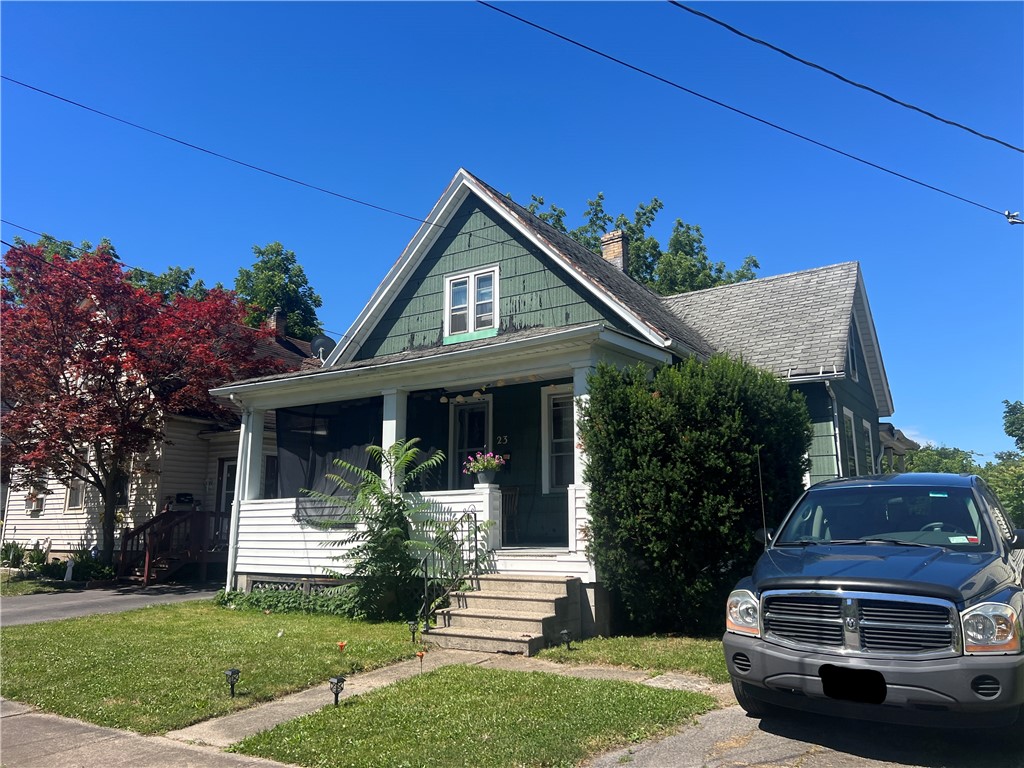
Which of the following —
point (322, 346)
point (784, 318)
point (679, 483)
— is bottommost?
point (679, 483)

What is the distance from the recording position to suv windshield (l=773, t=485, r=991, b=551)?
5.39 meters

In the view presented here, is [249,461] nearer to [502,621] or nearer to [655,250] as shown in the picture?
[502,621]

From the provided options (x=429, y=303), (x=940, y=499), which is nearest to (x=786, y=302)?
(x=429, y=303)

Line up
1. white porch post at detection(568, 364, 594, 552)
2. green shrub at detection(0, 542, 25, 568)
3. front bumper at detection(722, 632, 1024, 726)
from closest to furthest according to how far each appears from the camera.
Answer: front bumper at detection(722, 632, 1024, 726)
white porch post at detection(568, 364, 594, 552)
green shrub at detection(0, 542, 25, 568)

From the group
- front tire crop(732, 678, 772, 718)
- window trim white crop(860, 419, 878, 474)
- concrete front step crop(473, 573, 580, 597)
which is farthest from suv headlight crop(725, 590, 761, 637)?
window trim white crop(860, 419, 878, 474)

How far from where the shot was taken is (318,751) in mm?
4715

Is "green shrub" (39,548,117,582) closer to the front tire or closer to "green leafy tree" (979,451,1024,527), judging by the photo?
the front tire

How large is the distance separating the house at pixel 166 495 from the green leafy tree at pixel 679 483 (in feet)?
38.9

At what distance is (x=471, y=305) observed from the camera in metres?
14.1

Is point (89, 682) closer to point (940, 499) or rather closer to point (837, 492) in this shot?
point (837, 492)

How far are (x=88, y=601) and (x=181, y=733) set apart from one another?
1069 centimetres

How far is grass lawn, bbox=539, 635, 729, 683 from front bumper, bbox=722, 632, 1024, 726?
73.3 inches

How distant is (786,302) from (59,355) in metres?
16.4

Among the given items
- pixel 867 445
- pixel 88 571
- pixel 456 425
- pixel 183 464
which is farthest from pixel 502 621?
pixel 183 464
